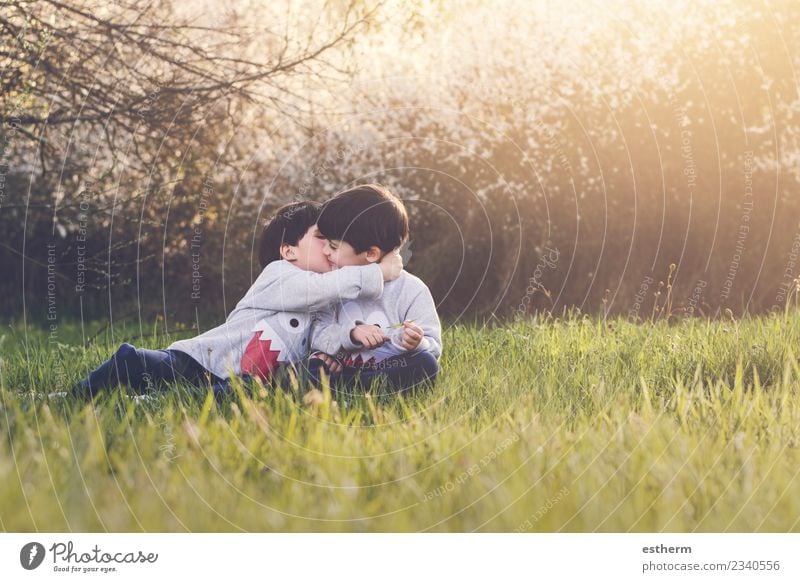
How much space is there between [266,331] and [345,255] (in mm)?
384

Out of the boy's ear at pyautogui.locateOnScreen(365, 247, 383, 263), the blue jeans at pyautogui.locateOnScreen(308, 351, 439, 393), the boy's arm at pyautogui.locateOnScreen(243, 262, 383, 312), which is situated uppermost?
the boy's ear at pyautogui.locateOnScreen(365, 247, 383, 263)

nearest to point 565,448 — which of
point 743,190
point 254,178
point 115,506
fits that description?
point 115,506

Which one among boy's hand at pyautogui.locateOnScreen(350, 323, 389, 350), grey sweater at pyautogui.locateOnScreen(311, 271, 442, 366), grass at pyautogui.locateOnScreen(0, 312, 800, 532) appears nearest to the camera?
grass at pyautogui.locateOnScreen(0, 312, 800, 532)

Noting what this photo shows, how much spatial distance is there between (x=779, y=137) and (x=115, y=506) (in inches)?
143

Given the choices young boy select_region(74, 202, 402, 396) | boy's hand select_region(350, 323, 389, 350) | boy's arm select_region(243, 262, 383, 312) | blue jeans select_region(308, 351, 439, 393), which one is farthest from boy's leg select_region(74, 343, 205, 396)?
boy's hand select_region(350, 323, 389, 350)

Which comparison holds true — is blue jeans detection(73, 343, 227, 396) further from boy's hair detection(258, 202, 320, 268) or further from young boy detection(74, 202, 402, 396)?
boy's hair detection(258, 202, 320, 268)

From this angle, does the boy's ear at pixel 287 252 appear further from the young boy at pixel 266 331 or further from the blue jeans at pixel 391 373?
the blue jeans at pixel 391 373

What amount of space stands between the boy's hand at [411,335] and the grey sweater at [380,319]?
5 cm

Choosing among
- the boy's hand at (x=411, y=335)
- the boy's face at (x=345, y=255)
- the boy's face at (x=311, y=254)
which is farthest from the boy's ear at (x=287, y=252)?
the boy's hand at (x=411, y=335)

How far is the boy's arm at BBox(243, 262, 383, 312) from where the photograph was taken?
2.86 metres

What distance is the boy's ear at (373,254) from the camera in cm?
297

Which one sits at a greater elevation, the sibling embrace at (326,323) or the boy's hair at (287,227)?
the boy's hair at (287,227)

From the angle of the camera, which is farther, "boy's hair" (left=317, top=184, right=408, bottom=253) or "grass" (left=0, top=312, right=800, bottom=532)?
"boy's hair" (left=317, top=184, right=408, bottom=253)
